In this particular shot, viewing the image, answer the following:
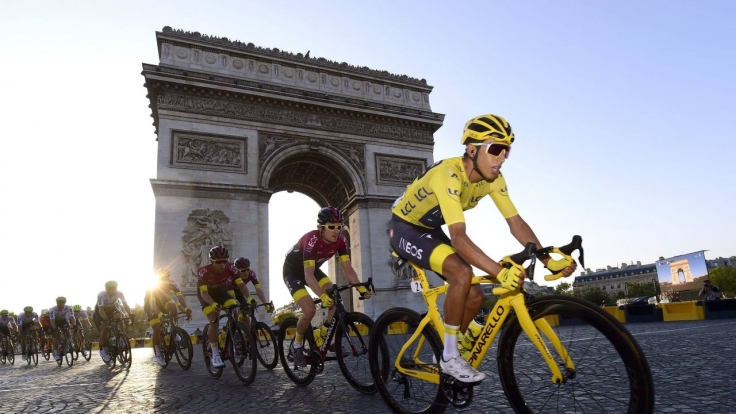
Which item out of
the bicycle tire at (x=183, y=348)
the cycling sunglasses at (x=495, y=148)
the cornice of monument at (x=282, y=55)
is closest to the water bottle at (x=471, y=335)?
the cycling sunglasses at (x=495, y=148)

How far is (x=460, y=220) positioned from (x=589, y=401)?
3.66ft

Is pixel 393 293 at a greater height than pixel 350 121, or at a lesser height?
lesser

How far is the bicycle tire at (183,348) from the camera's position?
7.94 m

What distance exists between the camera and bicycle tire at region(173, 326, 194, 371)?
7.94 metres

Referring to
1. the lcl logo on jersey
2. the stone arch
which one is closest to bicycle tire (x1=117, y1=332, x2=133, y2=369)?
the lcl logo on jersey

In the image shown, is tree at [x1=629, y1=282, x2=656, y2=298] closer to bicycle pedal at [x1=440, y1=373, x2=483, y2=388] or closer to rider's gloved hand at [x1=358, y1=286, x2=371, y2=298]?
rider's gloved hand at [x1=358, y1=286, x2=371, y2=298]

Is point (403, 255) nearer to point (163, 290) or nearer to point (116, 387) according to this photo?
point (116, 387)

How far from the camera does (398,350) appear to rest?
3.62 metres

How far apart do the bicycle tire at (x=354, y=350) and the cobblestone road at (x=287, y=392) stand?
0.15 metres

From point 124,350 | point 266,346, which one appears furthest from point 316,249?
→ point 124,350

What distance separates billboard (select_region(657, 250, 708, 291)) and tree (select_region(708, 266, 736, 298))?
1740 inches

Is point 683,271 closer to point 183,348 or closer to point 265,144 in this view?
point 265,144

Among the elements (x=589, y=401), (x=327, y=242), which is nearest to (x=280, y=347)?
(x=327, y=242)

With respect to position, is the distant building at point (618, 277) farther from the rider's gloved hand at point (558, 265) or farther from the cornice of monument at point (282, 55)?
the rider's gloved hand at point (558, 265)
